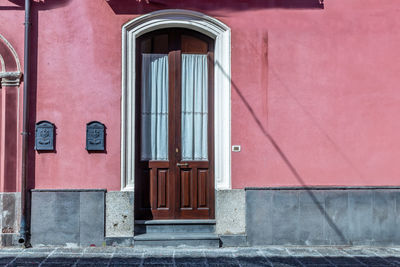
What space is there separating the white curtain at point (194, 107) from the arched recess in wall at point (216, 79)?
10.9 inches

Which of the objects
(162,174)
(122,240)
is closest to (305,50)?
(162,174)

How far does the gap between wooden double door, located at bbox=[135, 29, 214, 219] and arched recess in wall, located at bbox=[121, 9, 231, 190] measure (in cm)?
22

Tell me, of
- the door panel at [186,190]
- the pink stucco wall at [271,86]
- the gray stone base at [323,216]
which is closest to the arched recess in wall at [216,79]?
the pink stucco wall at [271,86]

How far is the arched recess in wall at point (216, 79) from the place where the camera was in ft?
22.6

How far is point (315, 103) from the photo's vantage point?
23.3ft

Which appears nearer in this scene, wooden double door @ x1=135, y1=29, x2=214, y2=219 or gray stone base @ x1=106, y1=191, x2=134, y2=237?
gray stone base @ x1=106, y1=191, x2=134, y2=237

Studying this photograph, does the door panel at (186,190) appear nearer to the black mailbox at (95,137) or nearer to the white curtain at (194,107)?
the white curtain at (194,107)

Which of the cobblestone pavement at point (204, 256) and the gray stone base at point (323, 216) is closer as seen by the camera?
the cobblestone pavement at point (204, 256)

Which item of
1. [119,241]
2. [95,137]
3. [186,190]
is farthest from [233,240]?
[95,137]

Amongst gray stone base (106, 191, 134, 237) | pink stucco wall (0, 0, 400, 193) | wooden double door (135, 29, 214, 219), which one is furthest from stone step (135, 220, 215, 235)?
pink stucco wall (0, 0, 400, 193)

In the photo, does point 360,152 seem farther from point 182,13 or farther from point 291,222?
point 182,13

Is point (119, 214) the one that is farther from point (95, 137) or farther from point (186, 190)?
point (95, 137)

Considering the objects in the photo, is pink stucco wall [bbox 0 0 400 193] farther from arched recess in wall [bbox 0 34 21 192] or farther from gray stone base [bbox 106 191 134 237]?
arched recess in wall [bbox 0 34 21 192]

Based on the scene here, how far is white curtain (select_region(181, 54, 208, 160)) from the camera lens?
24.0 ft
